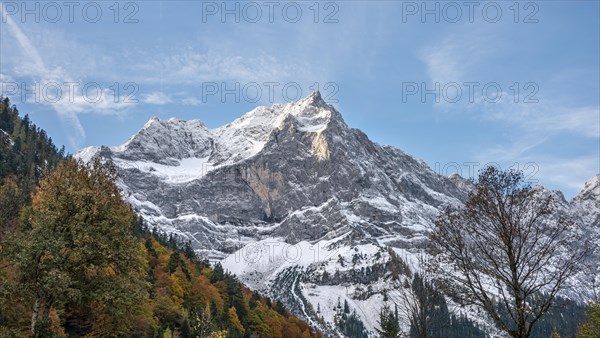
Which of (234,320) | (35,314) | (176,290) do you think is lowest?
(234,320)

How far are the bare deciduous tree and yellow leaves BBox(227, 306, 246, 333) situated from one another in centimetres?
7297

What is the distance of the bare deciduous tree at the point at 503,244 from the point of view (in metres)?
15.6

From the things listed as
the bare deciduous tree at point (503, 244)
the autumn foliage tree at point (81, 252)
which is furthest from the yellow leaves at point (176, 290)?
the bare deciduous tree at point (503, 244)

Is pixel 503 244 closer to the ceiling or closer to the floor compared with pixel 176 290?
closer to the ceiling

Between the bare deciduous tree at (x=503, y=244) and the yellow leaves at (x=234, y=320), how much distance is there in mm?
72970

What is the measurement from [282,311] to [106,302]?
369 feet

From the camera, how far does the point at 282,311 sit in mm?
128500

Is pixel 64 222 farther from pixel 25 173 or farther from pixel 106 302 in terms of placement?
pixel 25 173

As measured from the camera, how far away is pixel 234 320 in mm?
87125

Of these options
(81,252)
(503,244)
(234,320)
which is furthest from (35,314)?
(234,320)

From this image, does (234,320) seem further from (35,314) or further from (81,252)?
(81,252)

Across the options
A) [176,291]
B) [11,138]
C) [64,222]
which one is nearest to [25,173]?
[11,138]

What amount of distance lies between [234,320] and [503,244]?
76.8m

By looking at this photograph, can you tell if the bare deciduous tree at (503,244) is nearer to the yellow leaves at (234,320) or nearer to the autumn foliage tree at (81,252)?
the autumn foliage tree at (81,252)
